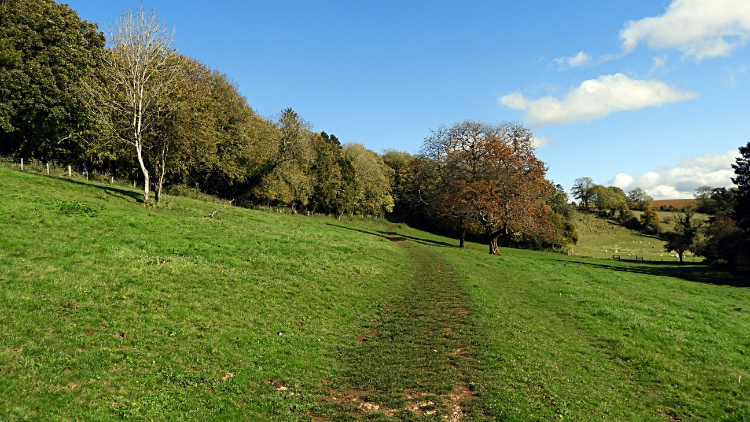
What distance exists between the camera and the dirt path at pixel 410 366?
395 inches

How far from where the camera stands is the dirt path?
10031 millimetres

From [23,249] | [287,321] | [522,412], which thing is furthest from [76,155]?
[522,412]

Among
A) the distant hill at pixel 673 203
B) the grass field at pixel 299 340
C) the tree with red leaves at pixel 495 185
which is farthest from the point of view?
the distant hill at pixel 673 203

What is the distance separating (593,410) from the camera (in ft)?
34.9

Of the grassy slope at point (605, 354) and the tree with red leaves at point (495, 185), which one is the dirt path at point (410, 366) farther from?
the tree with red leaves at point (495, 185)

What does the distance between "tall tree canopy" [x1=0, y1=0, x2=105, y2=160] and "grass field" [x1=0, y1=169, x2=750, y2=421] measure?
25.2 meters

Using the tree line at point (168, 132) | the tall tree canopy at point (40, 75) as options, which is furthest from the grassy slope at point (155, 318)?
the tall tree canopy at point (40, 75)

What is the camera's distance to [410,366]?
12.7 m

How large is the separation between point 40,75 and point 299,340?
50090 millimetres

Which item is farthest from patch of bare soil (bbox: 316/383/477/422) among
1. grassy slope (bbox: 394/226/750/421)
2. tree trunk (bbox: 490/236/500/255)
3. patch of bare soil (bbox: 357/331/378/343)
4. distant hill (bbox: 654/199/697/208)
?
distant hill (bbox: 654/199/697/208)

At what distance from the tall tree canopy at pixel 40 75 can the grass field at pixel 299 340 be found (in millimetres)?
25153

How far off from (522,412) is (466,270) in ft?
75.7

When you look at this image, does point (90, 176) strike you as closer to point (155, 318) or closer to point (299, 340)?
point (155, 318)

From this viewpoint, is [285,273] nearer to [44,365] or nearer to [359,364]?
[359,364]
